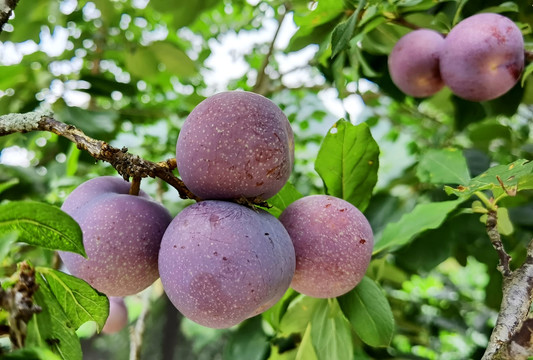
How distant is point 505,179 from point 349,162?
303 millimetres

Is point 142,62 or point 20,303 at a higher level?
point 20,303

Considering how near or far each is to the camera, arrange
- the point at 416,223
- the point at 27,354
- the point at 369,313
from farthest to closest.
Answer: the point at 416,223 < the point at 369,313 < the point at 27,354

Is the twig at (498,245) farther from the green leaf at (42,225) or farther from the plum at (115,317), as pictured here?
the plum at (115,317)

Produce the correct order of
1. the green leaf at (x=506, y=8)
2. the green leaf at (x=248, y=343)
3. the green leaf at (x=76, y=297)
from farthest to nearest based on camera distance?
the green leaf at (x=248, y=343) → the green leaf at (x=506, y=8) → the green leaf at (x=76, y=297)

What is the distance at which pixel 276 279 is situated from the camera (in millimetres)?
709

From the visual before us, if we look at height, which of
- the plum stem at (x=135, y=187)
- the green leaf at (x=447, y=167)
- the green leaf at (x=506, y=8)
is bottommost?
the green leaf at (x=447, y=167)

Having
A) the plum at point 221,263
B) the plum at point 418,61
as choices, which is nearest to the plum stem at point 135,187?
the plum at point 221,263

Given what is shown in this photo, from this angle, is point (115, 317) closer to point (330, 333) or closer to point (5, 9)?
point (330, 333)

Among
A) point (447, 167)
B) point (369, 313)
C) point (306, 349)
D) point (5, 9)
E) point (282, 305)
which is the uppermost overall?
point (5, 9)

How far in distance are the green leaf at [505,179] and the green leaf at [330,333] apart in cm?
37

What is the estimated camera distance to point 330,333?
101 cm

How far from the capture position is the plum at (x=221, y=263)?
2.23 ft

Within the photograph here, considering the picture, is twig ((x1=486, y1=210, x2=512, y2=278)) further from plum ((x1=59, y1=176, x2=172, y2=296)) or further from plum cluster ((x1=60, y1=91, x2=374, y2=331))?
plum ((x1=59, y1=176, x2=172, y2=296))

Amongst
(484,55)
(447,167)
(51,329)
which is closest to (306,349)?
(447,167)
